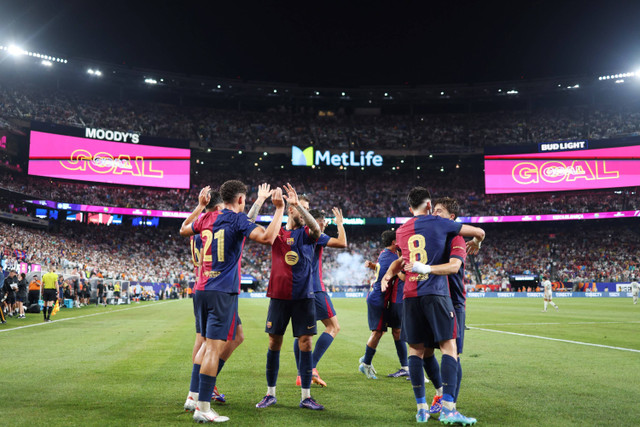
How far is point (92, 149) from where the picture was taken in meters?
51.4

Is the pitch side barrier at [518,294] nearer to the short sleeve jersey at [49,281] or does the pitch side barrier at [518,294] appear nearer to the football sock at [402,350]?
the short sleeve jersey at [49,281]

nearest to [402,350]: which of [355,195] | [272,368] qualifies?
[272,368]

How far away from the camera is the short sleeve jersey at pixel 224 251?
18.7 ft

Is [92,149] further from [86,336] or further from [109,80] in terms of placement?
[86,336]

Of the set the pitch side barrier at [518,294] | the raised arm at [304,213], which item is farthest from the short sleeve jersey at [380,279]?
the pitch side barrier at [518,294]

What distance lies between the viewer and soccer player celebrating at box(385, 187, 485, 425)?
5.43m

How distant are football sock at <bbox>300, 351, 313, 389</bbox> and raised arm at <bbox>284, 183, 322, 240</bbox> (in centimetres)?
146

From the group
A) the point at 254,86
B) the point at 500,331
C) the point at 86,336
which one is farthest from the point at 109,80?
the point at 500,331

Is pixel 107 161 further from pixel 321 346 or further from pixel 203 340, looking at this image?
pixel 203 340

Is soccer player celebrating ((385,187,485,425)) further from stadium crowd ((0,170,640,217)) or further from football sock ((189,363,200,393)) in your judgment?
stadium crowd ((0,170,640,217))

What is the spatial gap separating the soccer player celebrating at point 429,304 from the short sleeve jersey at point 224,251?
1863mm

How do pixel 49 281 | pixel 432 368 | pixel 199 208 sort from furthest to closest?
pixel 49 281, pixel 199 208, pixel 432 368

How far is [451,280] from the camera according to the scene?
6246mm

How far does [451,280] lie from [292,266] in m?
1.99
